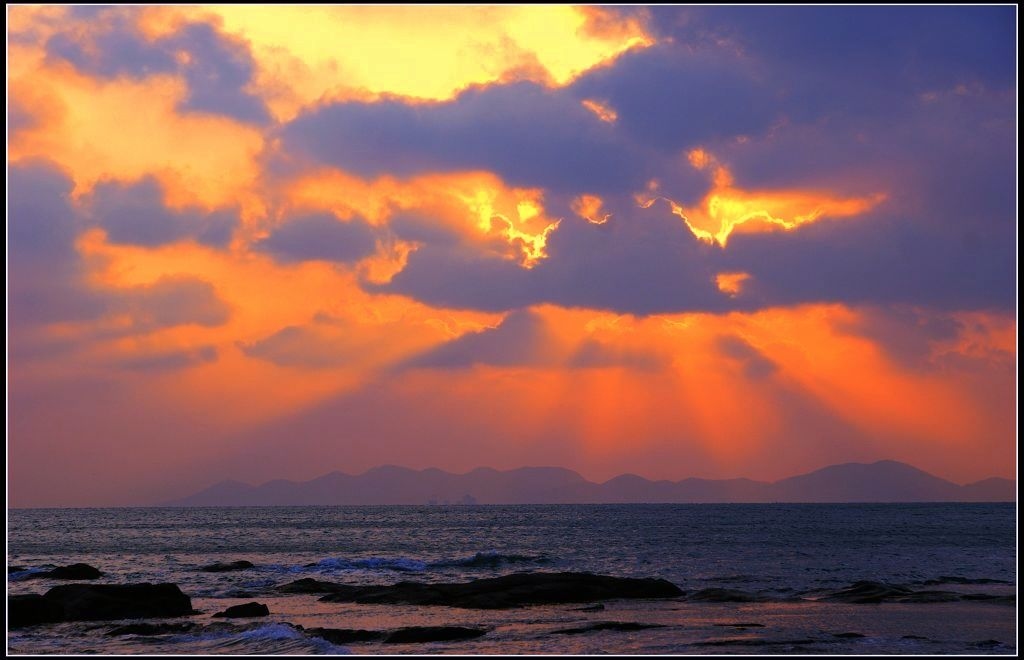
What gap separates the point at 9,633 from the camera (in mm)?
39094

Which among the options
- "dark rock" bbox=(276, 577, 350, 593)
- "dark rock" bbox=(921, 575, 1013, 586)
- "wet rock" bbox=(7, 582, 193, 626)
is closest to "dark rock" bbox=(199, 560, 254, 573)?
"dark rock" bbox=(276, 577, 350, 593)

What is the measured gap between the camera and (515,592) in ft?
158

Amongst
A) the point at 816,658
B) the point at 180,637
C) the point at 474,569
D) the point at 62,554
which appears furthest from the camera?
the point at 62,554

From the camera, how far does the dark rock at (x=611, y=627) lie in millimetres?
37625

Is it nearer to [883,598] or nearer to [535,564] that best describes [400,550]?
[535,564]

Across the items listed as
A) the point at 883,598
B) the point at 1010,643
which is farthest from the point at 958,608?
the point at 1010,643

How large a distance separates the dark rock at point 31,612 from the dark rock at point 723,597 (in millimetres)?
30669

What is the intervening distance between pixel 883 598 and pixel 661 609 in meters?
11.9

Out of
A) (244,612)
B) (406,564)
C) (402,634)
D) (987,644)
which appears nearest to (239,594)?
(244,612)

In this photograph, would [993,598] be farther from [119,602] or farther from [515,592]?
[119,602]

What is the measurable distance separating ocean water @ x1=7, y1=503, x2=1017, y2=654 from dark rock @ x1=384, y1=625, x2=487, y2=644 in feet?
2.57

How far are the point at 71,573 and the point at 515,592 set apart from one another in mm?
40093

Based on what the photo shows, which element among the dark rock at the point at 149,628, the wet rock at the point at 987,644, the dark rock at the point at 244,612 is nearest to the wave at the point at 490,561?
the dark rock at the point at 244,612

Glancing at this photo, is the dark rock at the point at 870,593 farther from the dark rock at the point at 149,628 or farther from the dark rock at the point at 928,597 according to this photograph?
the dark rock at the point at 149,628
